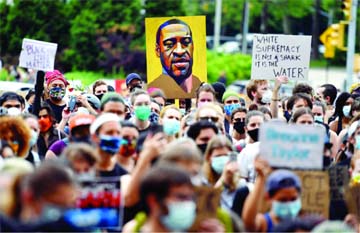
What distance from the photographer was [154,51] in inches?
684

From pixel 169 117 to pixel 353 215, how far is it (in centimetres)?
272

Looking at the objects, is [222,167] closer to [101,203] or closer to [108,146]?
[108,146]

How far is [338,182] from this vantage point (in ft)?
36.7

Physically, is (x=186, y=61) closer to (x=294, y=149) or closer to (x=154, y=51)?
(x=154, y=51)

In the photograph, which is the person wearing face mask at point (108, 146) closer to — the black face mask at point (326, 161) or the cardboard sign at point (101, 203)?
the cardboard sign at point (101, 203)

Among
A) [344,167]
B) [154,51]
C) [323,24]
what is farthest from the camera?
[323,24]

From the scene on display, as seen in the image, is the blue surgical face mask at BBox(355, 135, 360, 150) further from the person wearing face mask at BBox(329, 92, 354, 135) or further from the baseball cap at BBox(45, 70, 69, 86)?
the baseball cap at BBox(45, 70, 69, 86)

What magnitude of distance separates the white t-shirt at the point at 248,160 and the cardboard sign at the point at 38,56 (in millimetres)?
4303

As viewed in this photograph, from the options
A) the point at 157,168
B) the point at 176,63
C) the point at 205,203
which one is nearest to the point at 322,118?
the point at 176,63

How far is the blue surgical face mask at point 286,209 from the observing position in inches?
389

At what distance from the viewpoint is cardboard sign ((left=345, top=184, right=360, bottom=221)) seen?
35.8ft

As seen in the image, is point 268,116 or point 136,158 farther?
point 268,116

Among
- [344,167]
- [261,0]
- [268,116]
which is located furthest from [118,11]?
[344,167]

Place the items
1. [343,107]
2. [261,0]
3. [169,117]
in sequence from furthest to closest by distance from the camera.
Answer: [261,0] → [343,107] → [169,117]
